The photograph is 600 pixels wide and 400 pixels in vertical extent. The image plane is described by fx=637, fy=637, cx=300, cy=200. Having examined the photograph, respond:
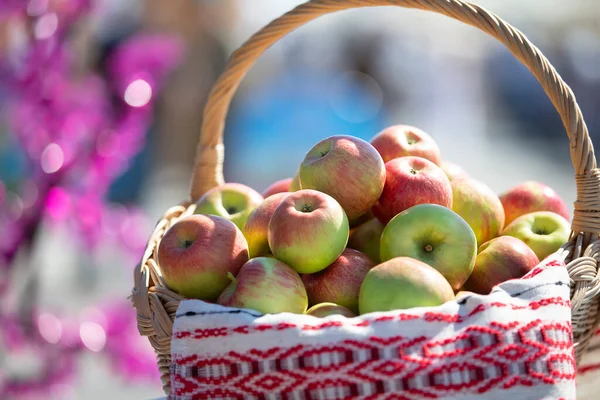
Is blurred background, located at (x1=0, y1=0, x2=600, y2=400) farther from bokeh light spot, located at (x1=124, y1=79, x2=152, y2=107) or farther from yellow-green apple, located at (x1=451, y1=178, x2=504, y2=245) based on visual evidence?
yellow-green apple, located at (x1=451, y1=178, x2=504, y2=245)

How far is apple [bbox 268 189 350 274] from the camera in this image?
1.11 meters

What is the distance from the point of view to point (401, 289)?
0.98 meters

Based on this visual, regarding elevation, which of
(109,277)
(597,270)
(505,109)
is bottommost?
(109,277)

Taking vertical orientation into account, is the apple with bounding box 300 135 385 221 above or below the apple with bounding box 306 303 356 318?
above

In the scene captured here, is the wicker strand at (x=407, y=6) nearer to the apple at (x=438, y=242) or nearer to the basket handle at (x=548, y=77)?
the basket handle at (x=548, y=77)

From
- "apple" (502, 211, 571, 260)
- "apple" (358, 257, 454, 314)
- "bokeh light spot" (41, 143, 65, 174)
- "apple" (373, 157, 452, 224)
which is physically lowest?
"bokeh light spot" (41, 143, 65, 174)

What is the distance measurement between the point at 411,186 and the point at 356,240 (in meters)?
0.16

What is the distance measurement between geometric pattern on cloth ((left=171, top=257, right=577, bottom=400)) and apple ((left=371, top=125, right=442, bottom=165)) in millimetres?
486

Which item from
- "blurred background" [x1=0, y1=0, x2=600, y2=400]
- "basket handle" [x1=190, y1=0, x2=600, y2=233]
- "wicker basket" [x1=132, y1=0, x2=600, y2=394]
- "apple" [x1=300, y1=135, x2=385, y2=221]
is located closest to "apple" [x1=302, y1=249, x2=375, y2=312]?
"apple" [x1=300, y1=135, x2=385, y2=221]

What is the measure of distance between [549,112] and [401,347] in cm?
777

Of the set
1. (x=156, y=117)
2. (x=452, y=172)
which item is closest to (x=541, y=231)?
(x=452, y=172)

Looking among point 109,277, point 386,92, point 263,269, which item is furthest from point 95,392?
point 386,92

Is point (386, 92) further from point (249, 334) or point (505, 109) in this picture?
point (249, 334)

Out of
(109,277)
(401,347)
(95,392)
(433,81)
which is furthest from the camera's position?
(433,81)
